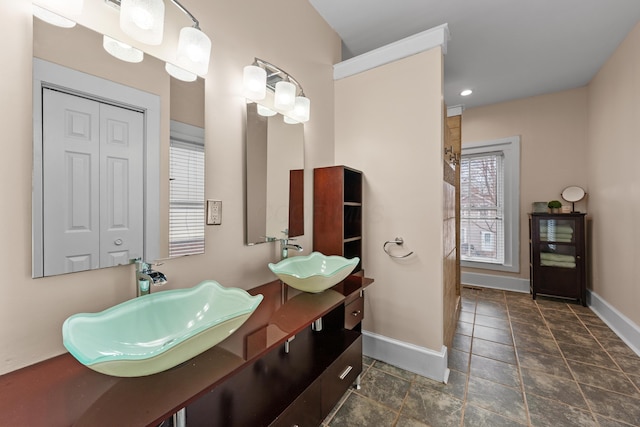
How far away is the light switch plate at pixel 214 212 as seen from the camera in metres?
1.31

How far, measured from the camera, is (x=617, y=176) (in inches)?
104

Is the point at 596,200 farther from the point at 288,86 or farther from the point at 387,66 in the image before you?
the point at 288,86

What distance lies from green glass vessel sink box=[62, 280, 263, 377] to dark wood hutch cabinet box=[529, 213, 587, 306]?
3.90m

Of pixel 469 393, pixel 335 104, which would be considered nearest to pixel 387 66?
pixel 335 104

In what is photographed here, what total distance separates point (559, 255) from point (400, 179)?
2802 mm

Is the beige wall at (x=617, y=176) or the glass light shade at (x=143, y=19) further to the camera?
the beige wall at (x=617, y=176)

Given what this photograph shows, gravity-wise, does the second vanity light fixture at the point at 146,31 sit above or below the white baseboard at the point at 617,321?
above

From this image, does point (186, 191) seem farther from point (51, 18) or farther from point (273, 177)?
point (51, 18)

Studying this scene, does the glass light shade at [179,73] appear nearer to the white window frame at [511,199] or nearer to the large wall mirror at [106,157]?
the large wall mirror at [106,157]

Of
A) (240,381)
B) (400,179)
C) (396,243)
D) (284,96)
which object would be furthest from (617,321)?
(284,96)

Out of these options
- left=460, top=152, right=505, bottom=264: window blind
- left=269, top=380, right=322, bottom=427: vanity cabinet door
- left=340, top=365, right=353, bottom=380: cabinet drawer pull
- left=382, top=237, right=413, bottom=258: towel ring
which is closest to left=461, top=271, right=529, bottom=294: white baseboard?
left=460, top=152, right=505, bottom=264: window blind

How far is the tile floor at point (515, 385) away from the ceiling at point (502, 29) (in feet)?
8.95

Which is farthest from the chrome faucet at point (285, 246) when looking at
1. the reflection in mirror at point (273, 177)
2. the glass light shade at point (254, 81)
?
the glass light shade at point (254, 81)

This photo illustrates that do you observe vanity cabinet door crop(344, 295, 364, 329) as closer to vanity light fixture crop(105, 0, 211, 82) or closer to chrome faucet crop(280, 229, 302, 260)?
chrome faucet crop(280, 229, 302, 260)
